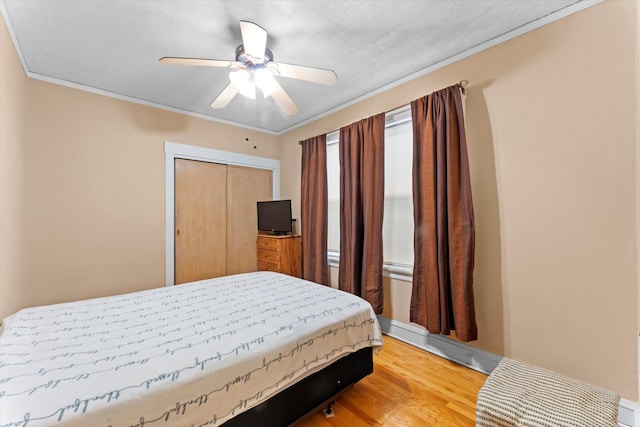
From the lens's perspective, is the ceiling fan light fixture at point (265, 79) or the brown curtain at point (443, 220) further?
the brown curtain at point (443, 220)

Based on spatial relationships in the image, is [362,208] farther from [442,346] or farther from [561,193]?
[561,193]

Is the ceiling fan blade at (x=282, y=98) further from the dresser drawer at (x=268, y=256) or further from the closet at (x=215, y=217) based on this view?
the dresser drawer at (x=268, y=256)

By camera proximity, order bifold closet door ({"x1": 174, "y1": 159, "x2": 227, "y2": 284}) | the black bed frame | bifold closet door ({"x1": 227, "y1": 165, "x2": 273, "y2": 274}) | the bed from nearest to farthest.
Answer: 1. the bed
2. the black bed frame
3. bifold closet door ({"x1": 174, "y1": 159, "x2": 227, "y2": 284})
4. bifold closet door ({"x1": 227, "y1": 165, "x2": 273, "y2": 274})

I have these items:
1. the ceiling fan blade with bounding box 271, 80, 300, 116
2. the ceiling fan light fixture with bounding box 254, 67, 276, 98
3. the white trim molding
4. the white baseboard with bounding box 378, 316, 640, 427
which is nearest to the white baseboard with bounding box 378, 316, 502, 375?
the white baseboard with bounding box 378, 316, 640, 427

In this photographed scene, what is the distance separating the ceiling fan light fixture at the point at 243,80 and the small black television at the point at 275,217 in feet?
5.47

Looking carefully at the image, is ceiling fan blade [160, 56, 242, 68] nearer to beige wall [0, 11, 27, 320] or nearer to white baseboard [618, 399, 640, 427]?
beige wall [0, 11, 27, 320]

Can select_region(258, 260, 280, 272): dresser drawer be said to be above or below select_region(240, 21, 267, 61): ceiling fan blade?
below

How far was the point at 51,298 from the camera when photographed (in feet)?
8.23

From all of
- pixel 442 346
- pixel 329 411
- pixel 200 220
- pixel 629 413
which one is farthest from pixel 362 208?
pixel 629 413

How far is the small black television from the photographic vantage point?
3.56 m

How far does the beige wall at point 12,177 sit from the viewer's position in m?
1.74

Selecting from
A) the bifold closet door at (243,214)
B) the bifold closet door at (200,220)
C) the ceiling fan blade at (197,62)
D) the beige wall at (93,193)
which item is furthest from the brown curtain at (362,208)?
the beige wall at (93,193)

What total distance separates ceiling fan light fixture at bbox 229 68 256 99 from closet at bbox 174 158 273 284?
1.75 m

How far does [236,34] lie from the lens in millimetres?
1936
